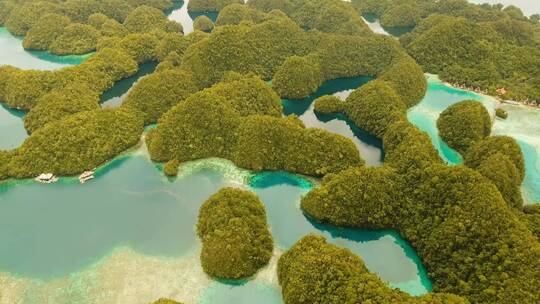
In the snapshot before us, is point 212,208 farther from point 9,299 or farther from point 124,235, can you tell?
point 9,299

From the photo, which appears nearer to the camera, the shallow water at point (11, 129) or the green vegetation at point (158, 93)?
the shallow water at point (11, 129)

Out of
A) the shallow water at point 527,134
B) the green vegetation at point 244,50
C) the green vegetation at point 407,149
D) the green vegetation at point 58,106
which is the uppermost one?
the green vegetation at point 407,149

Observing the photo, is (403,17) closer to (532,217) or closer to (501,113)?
(501,113)

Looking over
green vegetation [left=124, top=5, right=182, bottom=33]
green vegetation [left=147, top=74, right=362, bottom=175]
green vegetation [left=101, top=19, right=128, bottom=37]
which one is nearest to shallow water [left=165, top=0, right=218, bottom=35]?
green vegetation [left=124, top=5, right=182, bottom=33]

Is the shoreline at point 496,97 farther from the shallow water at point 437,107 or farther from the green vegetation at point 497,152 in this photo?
the green vegetation at point 497,152

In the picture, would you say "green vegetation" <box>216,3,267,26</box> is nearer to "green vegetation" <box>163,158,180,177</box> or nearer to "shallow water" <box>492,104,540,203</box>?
"green vegetation" <box>163,158,180,177</box>

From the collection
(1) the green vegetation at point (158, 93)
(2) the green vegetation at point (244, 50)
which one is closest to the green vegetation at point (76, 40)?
(2) the green vegetation at point (244, 50)

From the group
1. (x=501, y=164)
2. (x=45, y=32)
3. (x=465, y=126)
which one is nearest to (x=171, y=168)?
(x=501, y=164)
